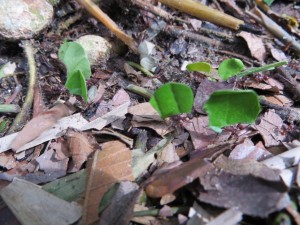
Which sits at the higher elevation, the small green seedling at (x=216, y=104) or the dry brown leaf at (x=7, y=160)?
the small green seedling at (x=216, y=104)

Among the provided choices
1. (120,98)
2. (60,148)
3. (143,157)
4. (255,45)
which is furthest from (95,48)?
(255,45)

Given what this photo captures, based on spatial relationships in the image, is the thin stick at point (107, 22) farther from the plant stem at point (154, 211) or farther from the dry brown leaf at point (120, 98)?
the plant stem at point (154, 211)

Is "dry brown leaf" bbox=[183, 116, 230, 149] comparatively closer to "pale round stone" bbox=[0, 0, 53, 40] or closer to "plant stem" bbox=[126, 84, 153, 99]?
"plant stem" bbox=[126, 84, 153, 99]

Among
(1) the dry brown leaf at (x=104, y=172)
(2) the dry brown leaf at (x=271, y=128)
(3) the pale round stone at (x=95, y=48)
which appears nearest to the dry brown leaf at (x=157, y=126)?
(1) the dry brown leaf at (x=104, y=172)

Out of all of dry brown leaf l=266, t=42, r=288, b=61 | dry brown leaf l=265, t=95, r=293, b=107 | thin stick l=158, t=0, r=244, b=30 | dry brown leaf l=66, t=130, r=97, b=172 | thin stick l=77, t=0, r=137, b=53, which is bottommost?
Result: dry brown leaf l=66, t=130, r=97, b=172

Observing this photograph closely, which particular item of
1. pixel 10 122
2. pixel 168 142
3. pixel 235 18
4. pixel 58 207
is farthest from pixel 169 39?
pixel 58 207

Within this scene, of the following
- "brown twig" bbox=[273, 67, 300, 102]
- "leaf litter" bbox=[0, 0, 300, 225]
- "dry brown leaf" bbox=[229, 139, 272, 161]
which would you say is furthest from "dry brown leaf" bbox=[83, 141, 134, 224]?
"brown twig" bbox=[273, 67, 300, 102]

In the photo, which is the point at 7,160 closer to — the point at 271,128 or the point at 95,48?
the point at 95,48

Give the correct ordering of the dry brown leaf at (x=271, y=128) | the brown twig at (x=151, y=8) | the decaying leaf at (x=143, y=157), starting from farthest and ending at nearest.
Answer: the brown twig at (x=151, y=8) < the dry brown leaf at (x=271, y=128) < the decaying leaf at (x=143, y=157)
